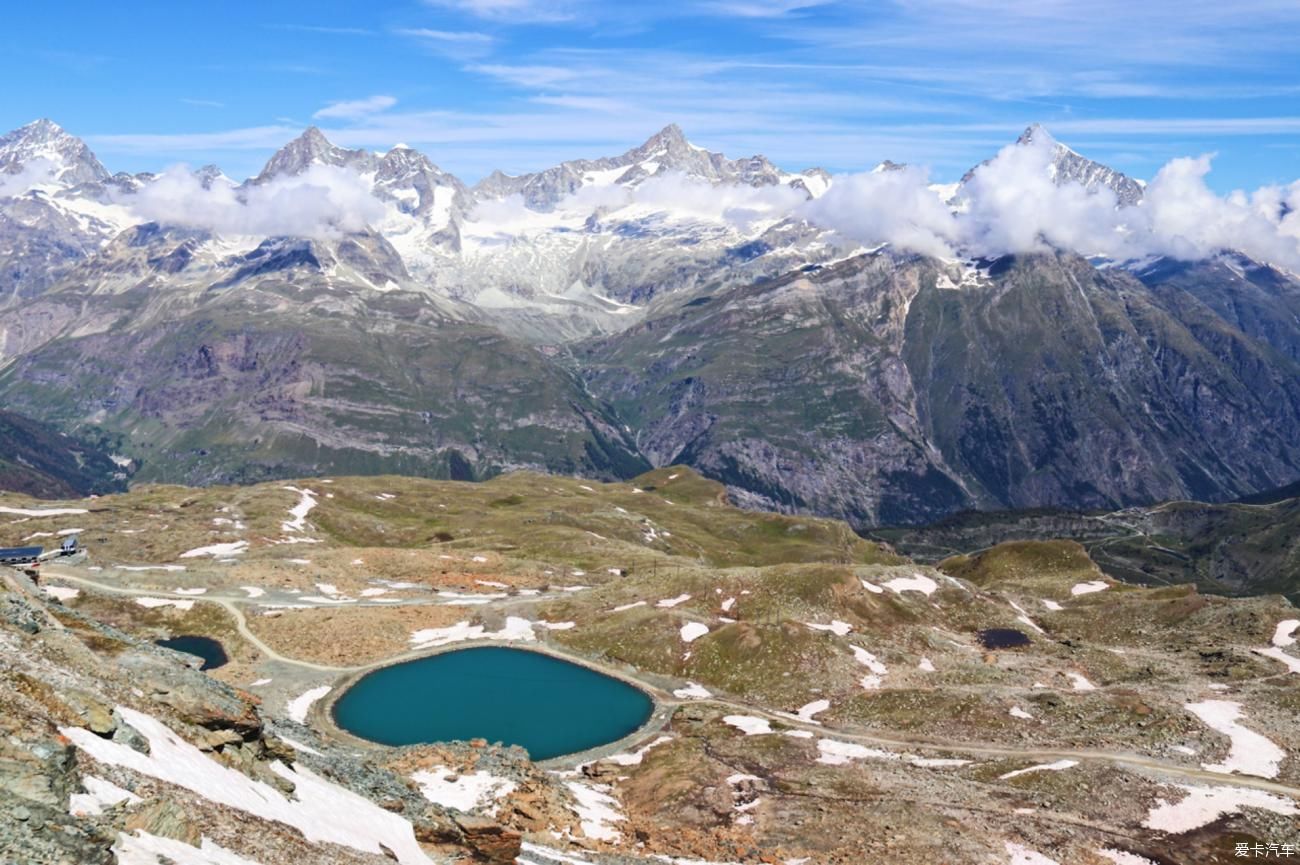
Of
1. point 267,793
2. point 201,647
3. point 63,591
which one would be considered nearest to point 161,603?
point 63,591

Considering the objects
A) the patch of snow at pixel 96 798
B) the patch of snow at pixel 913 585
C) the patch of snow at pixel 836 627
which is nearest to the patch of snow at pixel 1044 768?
the patch of snow at pixel 836 627

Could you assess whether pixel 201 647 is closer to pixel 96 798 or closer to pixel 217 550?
pixel 217 550

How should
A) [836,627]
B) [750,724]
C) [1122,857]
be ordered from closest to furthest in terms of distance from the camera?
[1122,857]
[750,724]
[836,627]

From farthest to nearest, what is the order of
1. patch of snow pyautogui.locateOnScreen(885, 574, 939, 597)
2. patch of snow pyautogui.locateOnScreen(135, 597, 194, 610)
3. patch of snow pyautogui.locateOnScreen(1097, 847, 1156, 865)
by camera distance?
1. patch of snow pyautogui.locateOnScreen(885, 574, 939, 597)
2. patch of snow pyautogui.locateOnScreen(135, 597, 194, 610)
3. patch of snow pyautogui.locateOnScreen(1097, 847, 1156, 865)

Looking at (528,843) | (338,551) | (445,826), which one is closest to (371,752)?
(528,843)

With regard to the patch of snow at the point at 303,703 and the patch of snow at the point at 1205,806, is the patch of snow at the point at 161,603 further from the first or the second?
the patch of snow at the point at 1205,806

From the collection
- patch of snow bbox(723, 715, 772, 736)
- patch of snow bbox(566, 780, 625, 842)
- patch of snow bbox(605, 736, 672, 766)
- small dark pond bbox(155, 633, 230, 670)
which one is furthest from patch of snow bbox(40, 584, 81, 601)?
patch of snow bbox(723, 715, 772, 736)

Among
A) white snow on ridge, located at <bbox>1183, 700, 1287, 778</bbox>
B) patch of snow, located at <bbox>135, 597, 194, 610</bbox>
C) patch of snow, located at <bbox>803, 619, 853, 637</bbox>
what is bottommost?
patch of snow, located at <bbox>803, 619, 853, 637</bbox>

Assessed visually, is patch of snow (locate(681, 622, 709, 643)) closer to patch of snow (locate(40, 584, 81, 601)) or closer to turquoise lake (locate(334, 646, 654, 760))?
turquoise lake (locate(334, 646, 654, 760))
